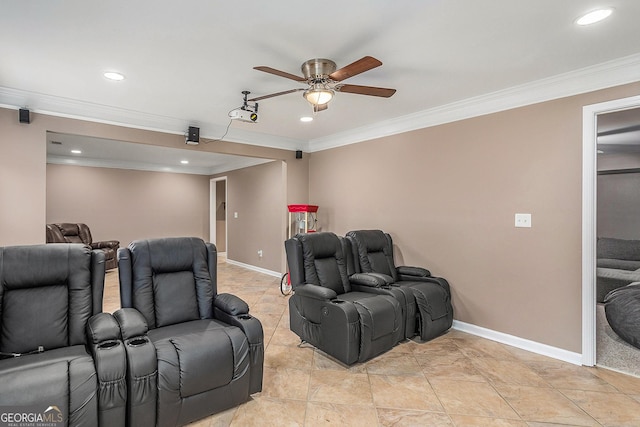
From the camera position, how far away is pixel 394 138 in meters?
4.28

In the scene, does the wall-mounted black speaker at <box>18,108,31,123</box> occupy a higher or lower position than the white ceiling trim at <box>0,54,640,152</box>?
lower

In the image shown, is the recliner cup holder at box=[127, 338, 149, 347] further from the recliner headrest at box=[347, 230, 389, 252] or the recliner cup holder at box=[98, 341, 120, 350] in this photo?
the recliner headrest at box=[347, 230, 389, 252]

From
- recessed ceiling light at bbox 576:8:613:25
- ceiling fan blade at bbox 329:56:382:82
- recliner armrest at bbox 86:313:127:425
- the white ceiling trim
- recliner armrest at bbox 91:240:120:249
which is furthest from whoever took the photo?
recliner armrest at bbox 91:240:120:249

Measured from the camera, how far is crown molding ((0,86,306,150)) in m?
3.26

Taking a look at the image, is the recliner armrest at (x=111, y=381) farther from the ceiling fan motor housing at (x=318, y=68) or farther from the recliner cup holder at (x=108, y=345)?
the ceiling fan motor housing at (x=318, y=68)

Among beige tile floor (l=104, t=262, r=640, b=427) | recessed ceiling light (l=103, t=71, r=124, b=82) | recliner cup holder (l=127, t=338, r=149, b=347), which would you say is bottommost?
beige tile floor (l=104, t=262, r=640, b=427)

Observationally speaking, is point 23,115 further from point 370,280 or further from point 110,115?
point 370,280

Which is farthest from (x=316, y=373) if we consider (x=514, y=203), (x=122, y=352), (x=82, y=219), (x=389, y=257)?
(x=82, y=219)

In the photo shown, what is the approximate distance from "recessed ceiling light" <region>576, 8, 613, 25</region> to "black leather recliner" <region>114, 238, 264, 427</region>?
2.87 meters

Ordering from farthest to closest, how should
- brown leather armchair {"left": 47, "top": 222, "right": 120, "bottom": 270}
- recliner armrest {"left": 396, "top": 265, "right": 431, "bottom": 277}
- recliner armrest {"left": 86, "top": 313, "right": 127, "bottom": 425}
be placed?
brown leather armchair {"left": 47, "top": 222, "right": 120, "bottom": 270} < recliner armrest {"left": 396, "top": 265, "right": 431, "bottom": 277} < recliner armrest {"left": 86, "top": 313, "right": 127, "bottom": 425}

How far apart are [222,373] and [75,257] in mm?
1226

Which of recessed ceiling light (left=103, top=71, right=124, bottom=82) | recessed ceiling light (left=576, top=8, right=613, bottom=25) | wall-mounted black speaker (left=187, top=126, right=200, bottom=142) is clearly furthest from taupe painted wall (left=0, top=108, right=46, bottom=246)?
recessed ceiling light (left=576, top=8, right=613, bottom=25)

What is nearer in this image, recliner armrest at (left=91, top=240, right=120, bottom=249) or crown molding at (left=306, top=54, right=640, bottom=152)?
crown molding at (left=306, top=54, right=640, bottom=152)

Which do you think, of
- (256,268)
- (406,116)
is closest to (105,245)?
(256,268)
